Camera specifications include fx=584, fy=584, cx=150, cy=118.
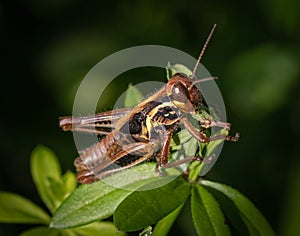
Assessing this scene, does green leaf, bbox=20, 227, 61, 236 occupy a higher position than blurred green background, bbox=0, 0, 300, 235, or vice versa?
blurred green background, bbox=0, 0, 300, 235

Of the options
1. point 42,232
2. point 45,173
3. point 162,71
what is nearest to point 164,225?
point 42,232

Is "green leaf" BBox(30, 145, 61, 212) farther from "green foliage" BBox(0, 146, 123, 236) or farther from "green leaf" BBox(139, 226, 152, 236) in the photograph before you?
"green leaf" BBox(139, 226, 152, 236)

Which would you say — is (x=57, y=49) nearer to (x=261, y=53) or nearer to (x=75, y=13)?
(x=75, y=13)

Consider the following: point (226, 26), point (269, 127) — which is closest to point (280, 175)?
point (269, 127)

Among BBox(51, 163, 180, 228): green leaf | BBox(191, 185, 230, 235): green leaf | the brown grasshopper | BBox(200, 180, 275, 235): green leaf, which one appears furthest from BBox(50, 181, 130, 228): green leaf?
BBox(200, 180, 275, 235): green leaf

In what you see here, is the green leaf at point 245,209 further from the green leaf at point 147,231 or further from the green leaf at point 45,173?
the green leaf at point 45,173

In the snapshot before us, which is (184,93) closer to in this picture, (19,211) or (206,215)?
(206,215)

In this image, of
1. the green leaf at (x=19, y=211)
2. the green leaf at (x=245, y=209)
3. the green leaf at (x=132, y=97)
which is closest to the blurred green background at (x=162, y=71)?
the green leaf at (x=19, y=211)
